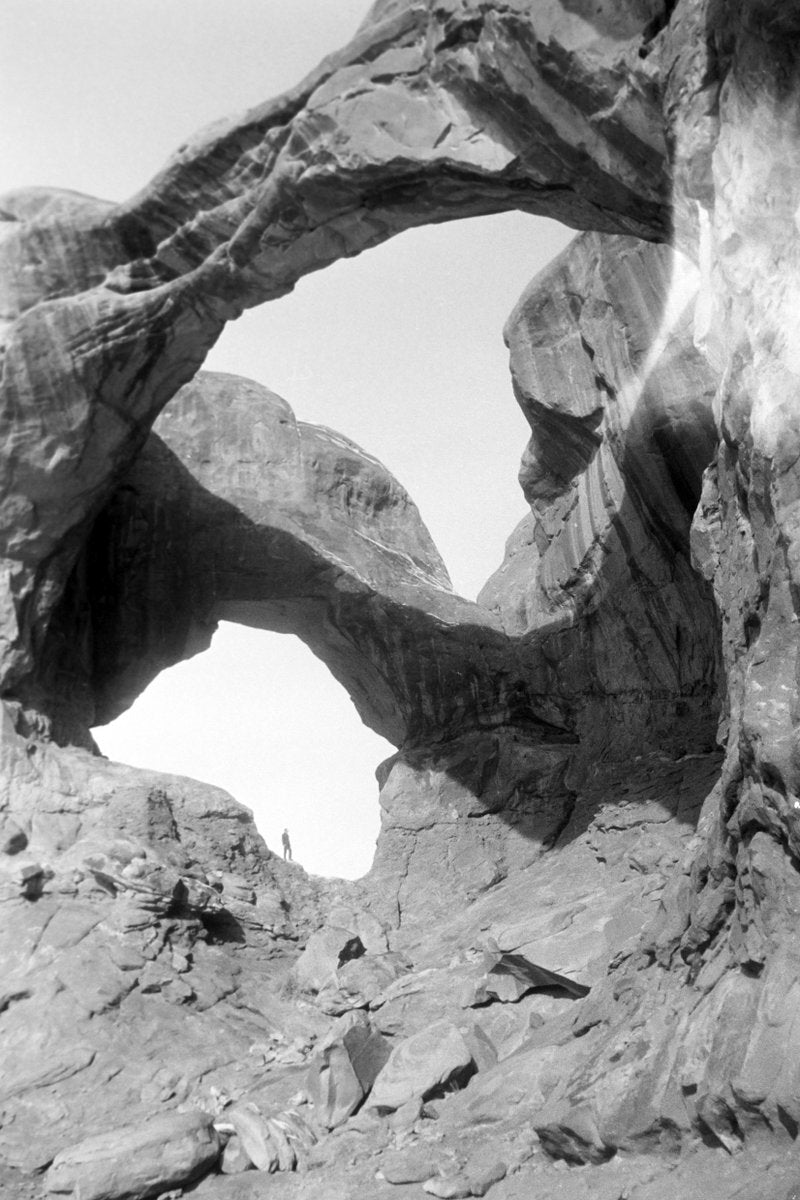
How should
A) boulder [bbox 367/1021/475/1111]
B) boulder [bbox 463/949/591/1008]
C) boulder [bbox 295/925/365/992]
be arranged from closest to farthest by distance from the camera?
boulder [bbox 367/1021/475/1111] → boulder [bbox 463/949/591/1008] → boulder [bbox 295/925/365/992]

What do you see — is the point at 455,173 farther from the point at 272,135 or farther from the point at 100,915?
the point at 100,915

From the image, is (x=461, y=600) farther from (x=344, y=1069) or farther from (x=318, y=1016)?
(x=344, y=1069)

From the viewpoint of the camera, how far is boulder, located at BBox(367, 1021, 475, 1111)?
32.6 feet

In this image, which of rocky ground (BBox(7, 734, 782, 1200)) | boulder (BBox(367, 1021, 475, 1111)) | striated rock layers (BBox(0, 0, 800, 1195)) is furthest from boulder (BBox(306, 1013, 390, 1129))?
striated rock layers (BBox(0, 0, 800, 1195))

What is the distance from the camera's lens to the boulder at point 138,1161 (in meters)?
9.58

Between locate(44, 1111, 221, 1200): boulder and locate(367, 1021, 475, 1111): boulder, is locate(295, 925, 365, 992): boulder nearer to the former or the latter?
locate(367, 1021, 475, 1111): boulder

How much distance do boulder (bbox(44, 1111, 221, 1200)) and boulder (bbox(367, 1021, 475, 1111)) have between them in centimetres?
142

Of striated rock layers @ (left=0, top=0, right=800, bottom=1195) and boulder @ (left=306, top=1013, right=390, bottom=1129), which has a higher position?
striated rock layers @ (left=0, top=0, right=800, bottom=1195)

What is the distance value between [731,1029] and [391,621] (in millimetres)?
11051

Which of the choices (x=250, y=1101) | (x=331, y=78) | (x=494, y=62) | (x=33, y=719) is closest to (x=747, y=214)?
(x=494, y=62)

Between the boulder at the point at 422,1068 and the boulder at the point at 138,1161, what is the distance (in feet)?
4.65

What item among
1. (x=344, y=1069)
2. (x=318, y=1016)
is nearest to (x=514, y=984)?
(x=344, y=1069)

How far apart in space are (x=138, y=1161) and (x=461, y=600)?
34.3 feet

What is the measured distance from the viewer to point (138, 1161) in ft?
31.8
